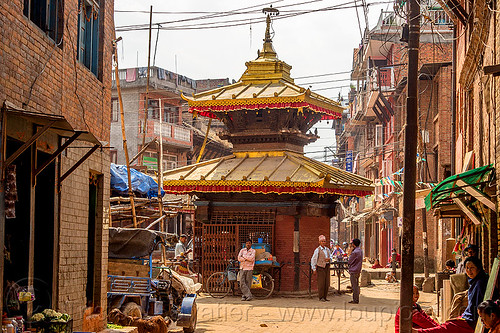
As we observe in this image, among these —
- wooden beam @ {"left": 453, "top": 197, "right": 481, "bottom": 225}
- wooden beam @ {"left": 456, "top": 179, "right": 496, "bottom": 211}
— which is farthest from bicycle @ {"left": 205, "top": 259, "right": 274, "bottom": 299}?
wooden beam @ {"left": 456, "top": 179, "right": 496, "bottom": 211}

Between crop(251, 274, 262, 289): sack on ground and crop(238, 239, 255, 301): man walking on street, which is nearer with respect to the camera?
crop(238, 239, 255, 301): man walking on street

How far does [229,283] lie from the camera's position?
75.3 ft

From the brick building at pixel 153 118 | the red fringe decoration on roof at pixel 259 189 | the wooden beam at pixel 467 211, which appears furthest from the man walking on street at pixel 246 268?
the brick building at pixel 153 118

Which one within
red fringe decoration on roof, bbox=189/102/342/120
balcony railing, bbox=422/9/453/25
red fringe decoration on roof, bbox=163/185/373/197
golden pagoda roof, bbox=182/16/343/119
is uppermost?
balcony railing, bbox=422/9/453/25

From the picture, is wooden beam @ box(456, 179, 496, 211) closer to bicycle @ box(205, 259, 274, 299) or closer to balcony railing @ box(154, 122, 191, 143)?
bicycle @ box(205, 259, 274, 299)

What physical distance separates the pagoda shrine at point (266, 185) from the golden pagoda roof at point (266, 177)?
0.03 meters

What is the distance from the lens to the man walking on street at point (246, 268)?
21266mm

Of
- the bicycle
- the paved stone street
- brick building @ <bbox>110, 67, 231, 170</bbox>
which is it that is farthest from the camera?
brick building @ <bbox>110, 67, 231, 170</bbox>

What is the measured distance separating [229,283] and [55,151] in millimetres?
12478

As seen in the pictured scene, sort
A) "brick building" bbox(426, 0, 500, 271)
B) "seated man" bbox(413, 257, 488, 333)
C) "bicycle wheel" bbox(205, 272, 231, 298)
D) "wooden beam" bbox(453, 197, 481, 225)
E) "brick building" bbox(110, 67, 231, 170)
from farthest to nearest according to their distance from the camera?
"brick building" bbox(110, 67, 231, 170)
"bicycle wheel" bbox(205, 272, 231, 298)
"wooden beam" bbox(453, 197, 481, 225)
"brick building" bbox(426, 0, 500, 271)
"seated man" bbox(413, 257, 488, 333)

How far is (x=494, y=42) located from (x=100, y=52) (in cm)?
730

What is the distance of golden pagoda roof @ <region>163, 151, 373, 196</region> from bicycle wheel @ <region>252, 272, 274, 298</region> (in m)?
2.63

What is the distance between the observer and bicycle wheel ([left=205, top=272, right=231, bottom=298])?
75.0 feet

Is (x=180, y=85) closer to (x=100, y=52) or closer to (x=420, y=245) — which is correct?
(x=420, y=245)
